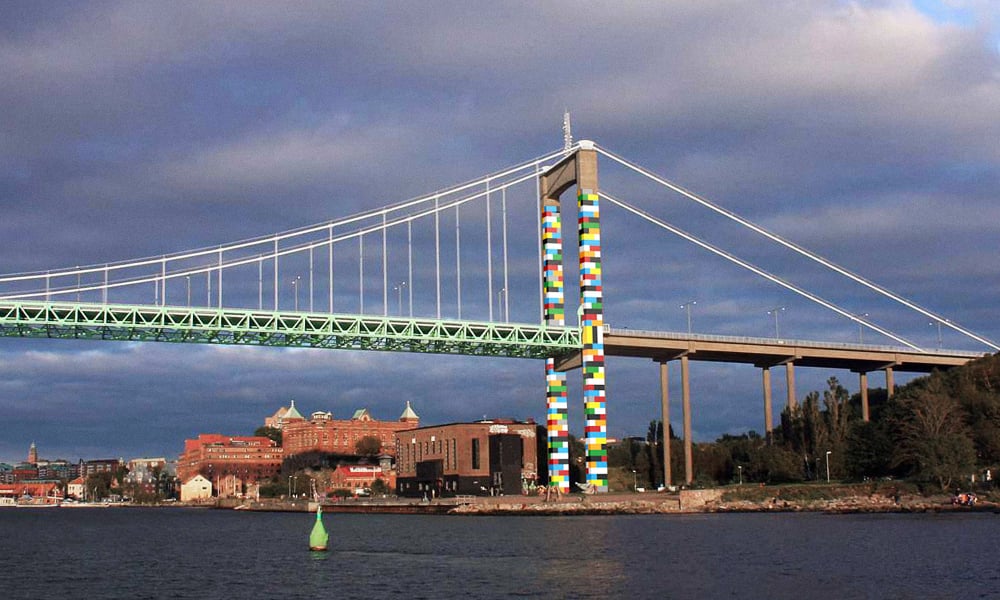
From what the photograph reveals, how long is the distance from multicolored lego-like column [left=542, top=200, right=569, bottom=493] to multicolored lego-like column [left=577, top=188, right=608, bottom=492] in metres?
4.26

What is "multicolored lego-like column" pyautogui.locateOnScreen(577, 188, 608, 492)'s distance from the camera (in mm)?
102375

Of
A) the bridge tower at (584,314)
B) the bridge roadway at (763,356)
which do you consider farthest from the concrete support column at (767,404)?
the bridge tower at (584,314)

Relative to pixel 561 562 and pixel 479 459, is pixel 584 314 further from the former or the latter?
pixel 561 562

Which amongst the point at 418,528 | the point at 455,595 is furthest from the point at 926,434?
the point at 455,595

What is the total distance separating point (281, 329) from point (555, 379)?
1105 inches

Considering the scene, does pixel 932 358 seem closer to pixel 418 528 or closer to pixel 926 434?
pixel 926 434

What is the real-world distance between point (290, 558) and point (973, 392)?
70.0 metres

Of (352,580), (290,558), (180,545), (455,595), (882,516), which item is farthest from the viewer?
(882,516)

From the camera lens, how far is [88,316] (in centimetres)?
9256

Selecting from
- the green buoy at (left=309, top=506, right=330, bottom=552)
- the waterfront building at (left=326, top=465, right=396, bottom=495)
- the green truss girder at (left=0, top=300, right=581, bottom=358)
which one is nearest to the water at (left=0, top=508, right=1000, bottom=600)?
the green buoy at (left=309, top=506, right=330, bottom=552)

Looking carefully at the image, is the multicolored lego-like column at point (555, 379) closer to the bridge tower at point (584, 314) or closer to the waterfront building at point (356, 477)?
the bridge tower at point (584, 314)

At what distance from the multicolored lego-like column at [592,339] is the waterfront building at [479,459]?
26.1m

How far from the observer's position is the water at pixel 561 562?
4294 cm

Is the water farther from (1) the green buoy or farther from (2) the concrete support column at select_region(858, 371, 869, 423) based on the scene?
(2) the concrete support column at select_region(858, 371, 869, 423)
